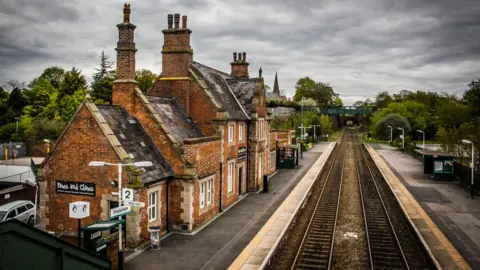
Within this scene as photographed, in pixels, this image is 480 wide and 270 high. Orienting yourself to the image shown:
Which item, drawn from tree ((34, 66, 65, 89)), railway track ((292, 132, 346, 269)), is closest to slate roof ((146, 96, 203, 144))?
railway track ((292, 132, 346, 269))

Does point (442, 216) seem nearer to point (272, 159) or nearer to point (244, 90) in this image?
point (244, 90)

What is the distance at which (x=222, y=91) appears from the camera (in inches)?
1093

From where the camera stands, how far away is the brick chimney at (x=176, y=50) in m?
23.7

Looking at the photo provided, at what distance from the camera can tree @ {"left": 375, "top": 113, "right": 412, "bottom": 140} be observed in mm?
80806

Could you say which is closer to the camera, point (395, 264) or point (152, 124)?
point (395, 264)

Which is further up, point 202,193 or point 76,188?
point 76,188

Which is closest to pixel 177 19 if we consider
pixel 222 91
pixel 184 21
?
pixel 184 21

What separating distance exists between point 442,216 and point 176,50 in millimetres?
18157

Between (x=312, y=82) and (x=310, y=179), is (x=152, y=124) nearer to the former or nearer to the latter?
(x=310, y=179)

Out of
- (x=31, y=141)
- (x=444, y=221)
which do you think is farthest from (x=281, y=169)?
(x=31, y=141)

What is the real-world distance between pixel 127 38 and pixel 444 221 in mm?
18843

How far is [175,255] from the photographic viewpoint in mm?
15211

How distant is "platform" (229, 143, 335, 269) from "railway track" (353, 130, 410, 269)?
388 centimetres

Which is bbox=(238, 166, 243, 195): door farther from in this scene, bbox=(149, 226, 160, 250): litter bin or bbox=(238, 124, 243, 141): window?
bbox=(149, 226, 160, 250): litter bin
